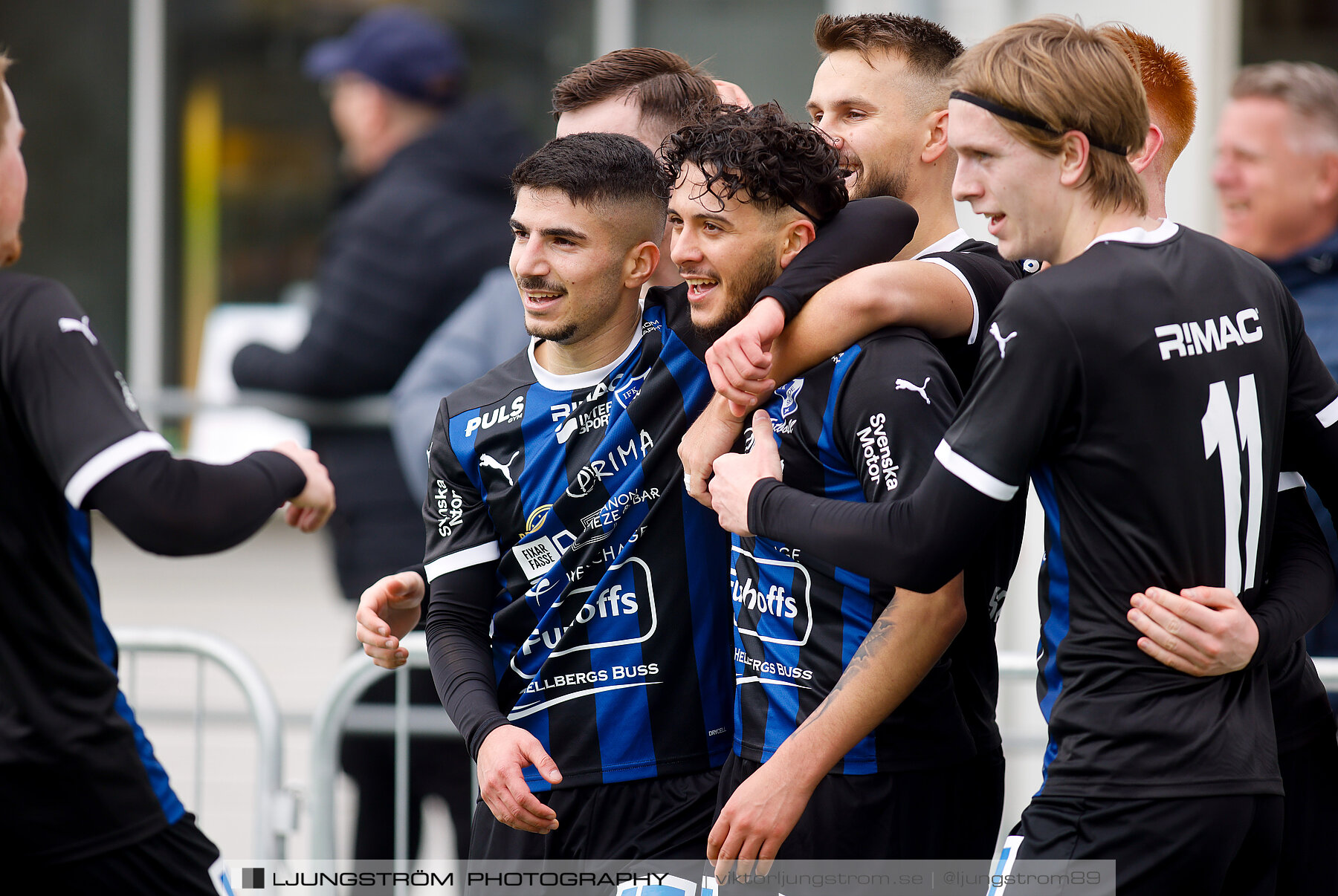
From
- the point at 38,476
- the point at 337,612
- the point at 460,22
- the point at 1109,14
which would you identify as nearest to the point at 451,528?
the point at 38,476

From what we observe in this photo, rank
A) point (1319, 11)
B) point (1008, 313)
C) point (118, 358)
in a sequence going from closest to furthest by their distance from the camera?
point (1008, 313)
point (1319, 11)
point (118, 358)

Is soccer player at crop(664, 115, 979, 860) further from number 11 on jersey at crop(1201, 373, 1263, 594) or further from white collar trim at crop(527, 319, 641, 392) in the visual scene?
number 11 on jersey at crop(1201, 373, 1263, 594)

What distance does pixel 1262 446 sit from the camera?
2.20 metres

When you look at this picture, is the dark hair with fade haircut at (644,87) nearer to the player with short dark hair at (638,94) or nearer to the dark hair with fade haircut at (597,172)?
the player with short dark hair at (638,94)

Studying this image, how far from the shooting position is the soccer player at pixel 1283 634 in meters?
2.12

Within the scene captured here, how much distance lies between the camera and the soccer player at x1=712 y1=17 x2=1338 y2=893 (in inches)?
82.7

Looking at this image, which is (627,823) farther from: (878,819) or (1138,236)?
(1138,236)

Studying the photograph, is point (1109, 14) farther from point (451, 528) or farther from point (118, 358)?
point (118, 358)

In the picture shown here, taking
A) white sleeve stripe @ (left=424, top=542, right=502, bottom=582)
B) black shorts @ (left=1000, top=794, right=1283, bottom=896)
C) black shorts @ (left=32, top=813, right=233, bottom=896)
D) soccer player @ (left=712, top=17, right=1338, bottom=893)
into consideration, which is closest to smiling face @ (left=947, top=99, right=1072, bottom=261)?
soccer player @ (left=712, top=17, right=1338, bottom=893)

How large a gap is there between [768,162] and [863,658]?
2.81ft

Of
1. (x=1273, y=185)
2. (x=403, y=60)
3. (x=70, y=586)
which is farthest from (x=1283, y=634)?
(x=403, y=60)

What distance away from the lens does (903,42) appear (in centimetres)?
277

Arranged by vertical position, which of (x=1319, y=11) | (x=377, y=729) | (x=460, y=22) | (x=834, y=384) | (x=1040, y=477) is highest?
(x=460, y=22)

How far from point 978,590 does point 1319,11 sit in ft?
18.2
